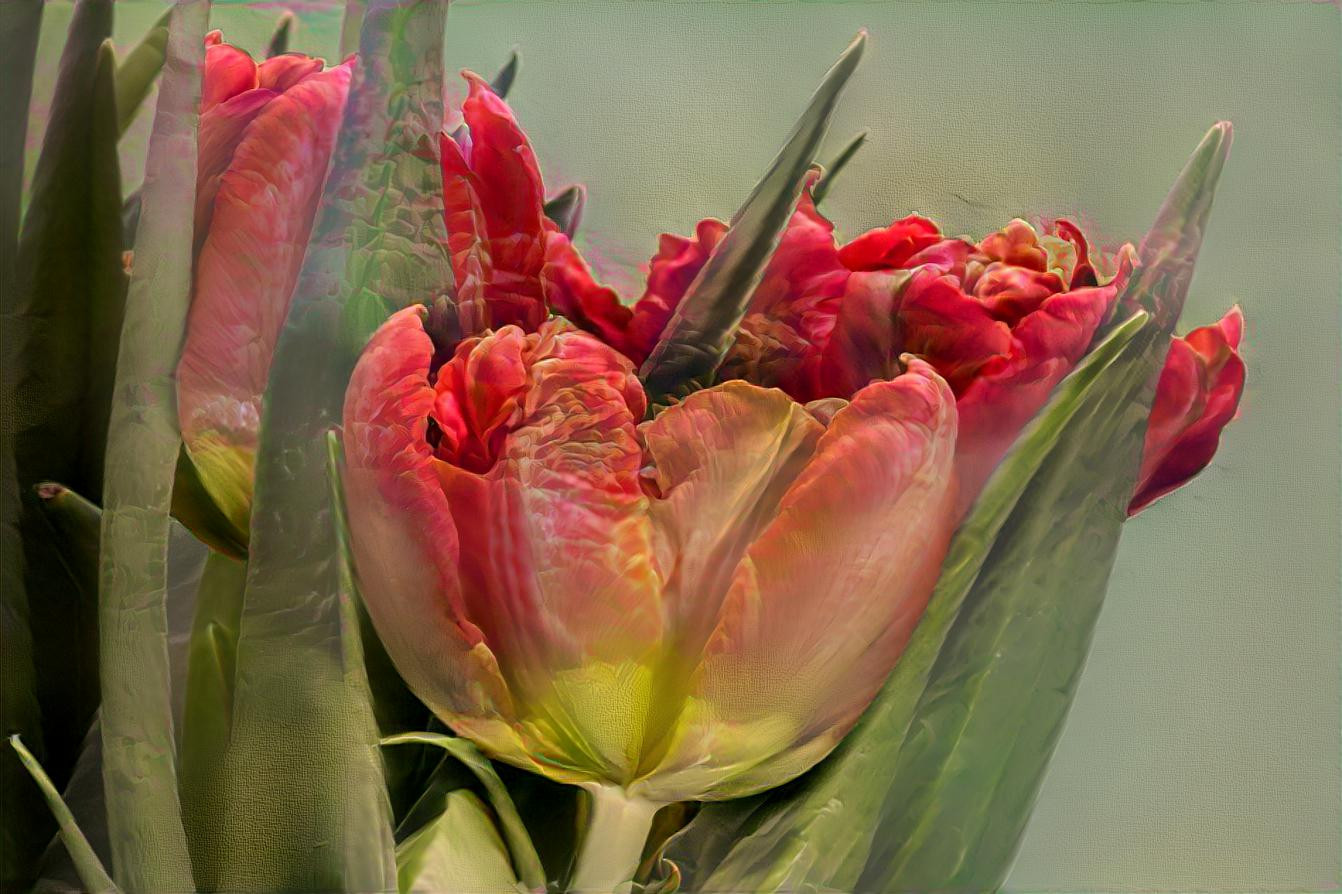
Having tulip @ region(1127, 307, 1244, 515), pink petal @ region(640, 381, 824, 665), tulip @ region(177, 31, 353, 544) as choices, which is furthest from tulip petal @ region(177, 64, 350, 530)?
tulip @ region(1127, 307, 1244, 515)

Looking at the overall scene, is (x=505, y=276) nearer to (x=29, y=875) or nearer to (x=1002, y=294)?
(x=1002, y=294)

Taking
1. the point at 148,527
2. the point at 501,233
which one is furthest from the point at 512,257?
the point at 148,527

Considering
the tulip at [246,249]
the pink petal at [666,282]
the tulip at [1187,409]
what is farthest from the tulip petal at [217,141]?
the tulip at [1187,409]

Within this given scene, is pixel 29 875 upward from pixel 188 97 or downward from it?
downward

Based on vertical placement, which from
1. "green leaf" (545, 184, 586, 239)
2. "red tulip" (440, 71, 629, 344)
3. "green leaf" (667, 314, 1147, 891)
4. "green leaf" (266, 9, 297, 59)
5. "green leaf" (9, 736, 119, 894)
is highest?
"green leaf" (266, 9, 297, 59)

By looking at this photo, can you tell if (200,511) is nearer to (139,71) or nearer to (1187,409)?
(139,71)

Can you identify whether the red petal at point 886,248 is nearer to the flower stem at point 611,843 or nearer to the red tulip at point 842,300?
the red tulip at point 842,300

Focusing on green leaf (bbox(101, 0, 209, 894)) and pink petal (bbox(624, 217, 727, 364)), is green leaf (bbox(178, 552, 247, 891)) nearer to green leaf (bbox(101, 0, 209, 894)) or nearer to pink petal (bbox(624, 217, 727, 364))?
green leaf (bbox(101, 0, 209, 894))

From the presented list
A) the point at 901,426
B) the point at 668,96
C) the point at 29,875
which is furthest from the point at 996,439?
the point at 29,875
